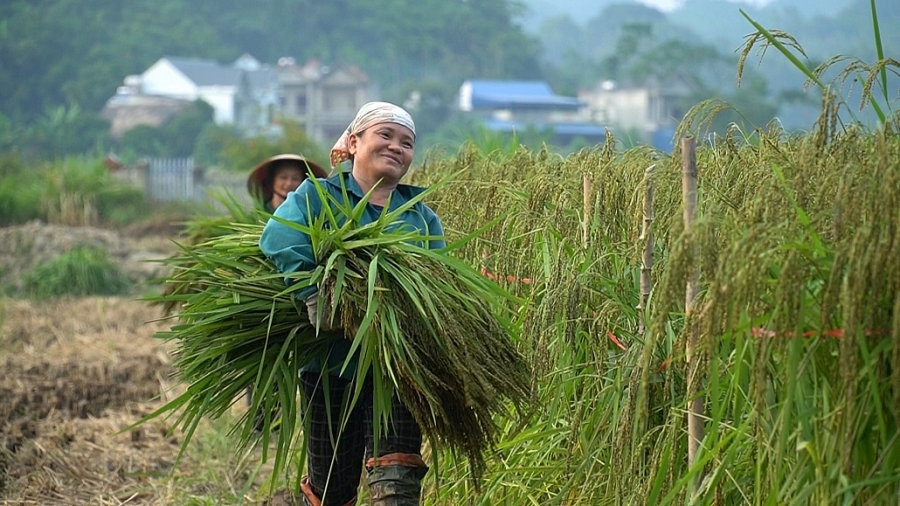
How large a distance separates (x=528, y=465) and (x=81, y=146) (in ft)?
162

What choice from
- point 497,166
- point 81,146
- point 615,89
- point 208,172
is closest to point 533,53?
point 615,89

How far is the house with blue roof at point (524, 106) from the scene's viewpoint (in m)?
62.3

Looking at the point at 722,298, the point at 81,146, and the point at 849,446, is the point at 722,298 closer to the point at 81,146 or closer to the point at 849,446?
the point at 849,446

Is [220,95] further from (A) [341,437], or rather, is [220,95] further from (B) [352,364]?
(B) [352,364]

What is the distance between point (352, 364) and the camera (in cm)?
352

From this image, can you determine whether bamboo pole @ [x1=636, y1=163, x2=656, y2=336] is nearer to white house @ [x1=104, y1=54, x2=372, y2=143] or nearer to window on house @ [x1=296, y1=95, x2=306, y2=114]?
white house @ [x1=104, y1=54, x2=372, y2=143]

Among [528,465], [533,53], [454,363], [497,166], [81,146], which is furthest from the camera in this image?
[533,53]

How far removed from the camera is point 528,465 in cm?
379

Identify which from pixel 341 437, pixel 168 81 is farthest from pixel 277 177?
pixel 168 81

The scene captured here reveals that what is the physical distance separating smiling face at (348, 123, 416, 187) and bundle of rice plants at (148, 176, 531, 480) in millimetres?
139

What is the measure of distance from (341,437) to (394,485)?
0.96 feet

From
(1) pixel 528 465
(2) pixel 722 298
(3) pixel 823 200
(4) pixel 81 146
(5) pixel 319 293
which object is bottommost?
(4) pixel 81 146

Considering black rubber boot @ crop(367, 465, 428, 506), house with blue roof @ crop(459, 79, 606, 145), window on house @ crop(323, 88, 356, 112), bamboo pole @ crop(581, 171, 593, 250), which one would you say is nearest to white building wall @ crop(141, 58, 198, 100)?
window on house @ crop(323, 88, 356, 112)

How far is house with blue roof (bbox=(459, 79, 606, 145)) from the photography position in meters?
62.3
